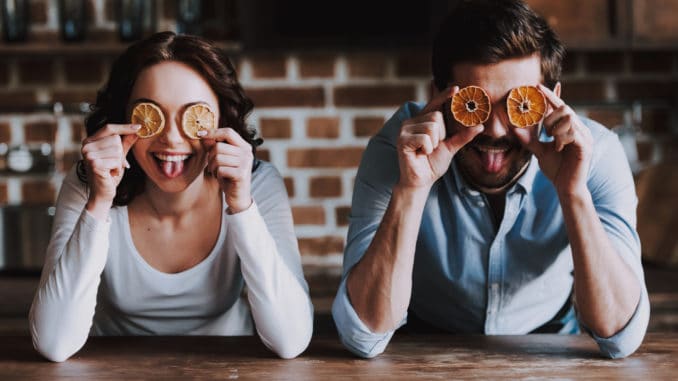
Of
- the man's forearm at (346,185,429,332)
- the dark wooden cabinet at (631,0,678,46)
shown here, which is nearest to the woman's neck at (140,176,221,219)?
the man's forearm at (346,185,429,332)

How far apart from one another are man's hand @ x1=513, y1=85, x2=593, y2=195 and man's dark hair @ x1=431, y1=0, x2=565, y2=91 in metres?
0.09

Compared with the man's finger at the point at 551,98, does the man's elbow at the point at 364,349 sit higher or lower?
lower

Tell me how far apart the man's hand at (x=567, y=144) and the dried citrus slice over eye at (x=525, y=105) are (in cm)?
1

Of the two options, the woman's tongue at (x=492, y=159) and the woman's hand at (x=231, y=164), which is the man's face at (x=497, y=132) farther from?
the woman's hand at (x=231, y=164)

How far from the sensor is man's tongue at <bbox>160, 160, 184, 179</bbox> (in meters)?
1.49

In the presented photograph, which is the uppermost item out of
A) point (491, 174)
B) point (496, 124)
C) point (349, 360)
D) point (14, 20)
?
point (14, 20)

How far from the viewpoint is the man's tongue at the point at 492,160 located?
1.47 meters

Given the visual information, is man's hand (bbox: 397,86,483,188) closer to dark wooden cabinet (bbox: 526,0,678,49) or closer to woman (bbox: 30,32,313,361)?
woman (bbox: 30,32,313,361)

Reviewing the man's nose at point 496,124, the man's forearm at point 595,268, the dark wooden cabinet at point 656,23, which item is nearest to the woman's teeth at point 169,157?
the man's nose at point 496,124

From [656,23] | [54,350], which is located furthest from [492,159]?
[656,23]

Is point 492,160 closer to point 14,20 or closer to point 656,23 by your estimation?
point 656,23

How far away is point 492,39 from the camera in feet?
4.66

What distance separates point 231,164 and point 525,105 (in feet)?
1.66

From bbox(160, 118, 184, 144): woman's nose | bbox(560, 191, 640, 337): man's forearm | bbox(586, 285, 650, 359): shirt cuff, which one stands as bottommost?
bbox(586, 285, 650, 359): shirt cuff
